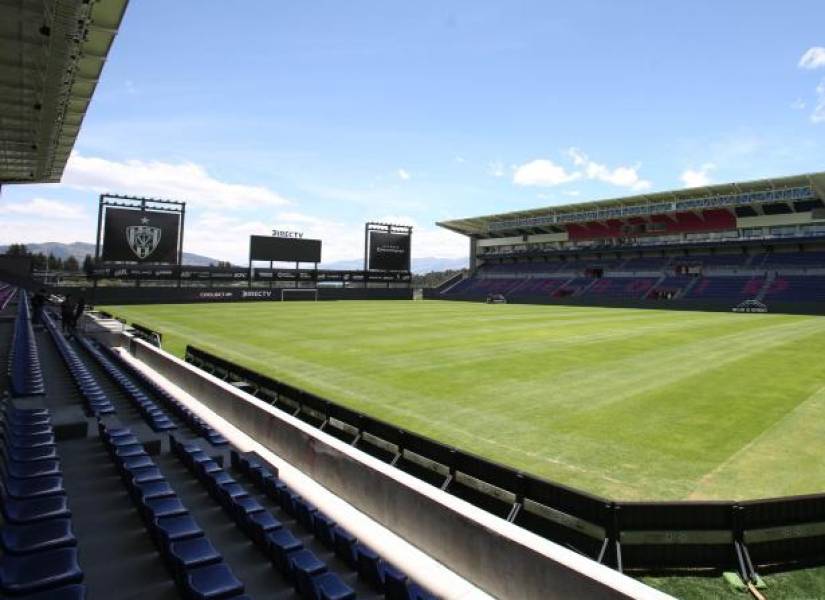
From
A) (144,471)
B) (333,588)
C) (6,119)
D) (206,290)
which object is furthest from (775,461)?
(206,290)

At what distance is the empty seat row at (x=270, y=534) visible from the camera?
13.7ft

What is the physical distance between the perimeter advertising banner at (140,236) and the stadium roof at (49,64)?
2871 centimetres

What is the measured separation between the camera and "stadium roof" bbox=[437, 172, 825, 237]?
48.8 metres

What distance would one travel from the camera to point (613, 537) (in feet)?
17.0

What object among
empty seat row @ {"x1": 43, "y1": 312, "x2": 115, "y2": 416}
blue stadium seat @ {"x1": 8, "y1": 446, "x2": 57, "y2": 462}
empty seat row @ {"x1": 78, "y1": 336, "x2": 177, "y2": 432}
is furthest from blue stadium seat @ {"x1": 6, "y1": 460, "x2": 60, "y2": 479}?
empty seat row @ {"x1": 43, "y1": 312, "x2": 115, "y2": 416}

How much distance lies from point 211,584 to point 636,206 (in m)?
66.0

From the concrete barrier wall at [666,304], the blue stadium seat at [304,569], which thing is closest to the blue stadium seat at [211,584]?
the blue stadium seat at [304,569]

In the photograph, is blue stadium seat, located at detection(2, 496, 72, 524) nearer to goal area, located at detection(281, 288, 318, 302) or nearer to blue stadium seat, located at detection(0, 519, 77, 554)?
blue stadium seat, located at detection(0, 519, 77, 554)

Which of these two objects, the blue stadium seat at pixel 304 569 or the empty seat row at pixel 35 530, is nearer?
the empty seat row at pixel 35 530

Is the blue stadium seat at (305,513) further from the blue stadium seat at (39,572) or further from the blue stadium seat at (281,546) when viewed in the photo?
the blue stadium seat at (39,572)

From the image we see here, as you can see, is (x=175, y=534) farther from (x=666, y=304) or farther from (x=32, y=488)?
(x=666, y=304)

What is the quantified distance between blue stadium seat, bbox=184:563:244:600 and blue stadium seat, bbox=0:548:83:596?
793 mm

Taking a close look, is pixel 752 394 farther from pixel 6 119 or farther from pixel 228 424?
pixel 6 119

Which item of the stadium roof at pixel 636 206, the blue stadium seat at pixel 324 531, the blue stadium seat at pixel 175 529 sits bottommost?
the blue stadium seat at pixel 324 531
